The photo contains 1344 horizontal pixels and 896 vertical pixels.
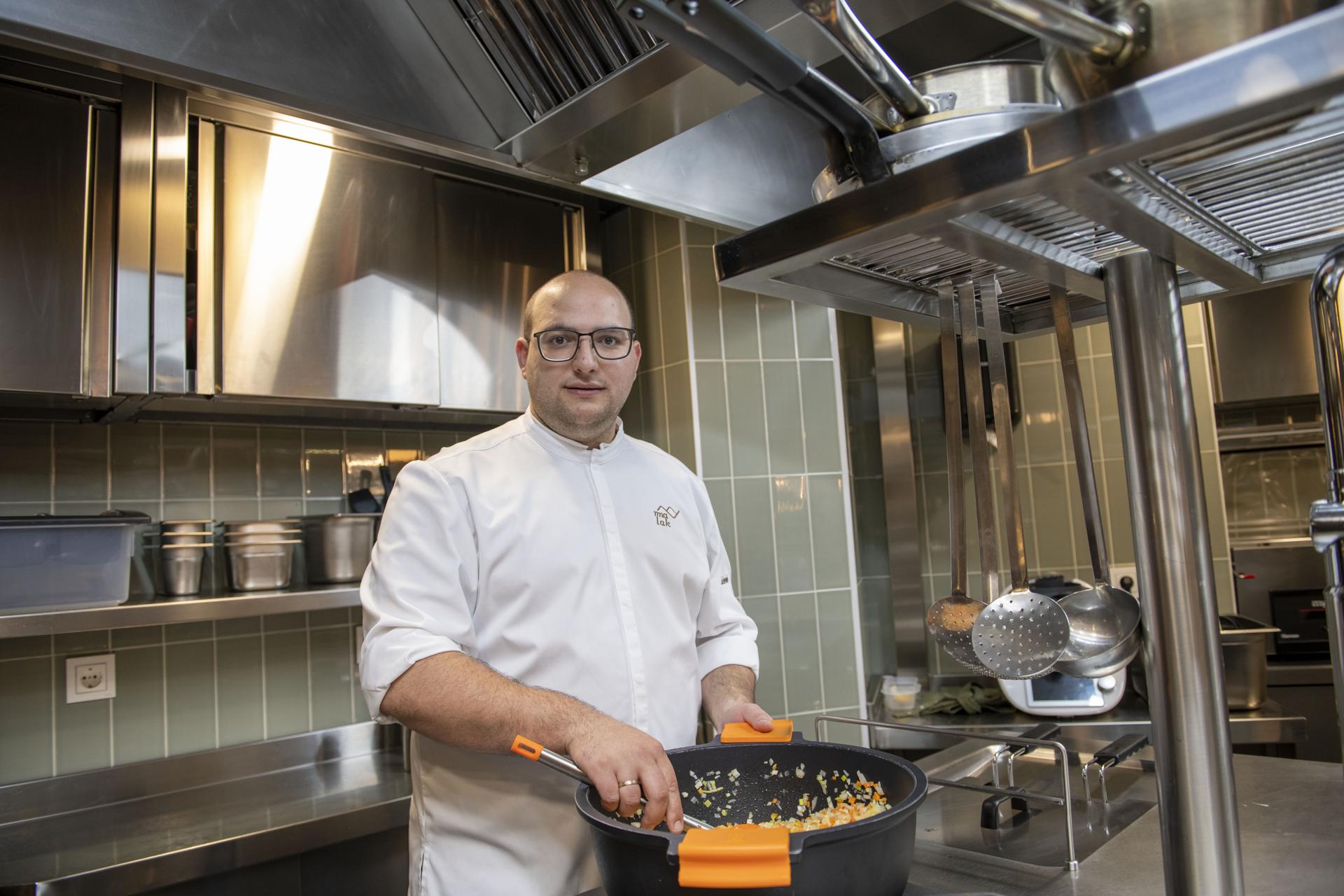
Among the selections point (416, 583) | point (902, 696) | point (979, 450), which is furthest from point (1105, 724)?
point (416, 583)

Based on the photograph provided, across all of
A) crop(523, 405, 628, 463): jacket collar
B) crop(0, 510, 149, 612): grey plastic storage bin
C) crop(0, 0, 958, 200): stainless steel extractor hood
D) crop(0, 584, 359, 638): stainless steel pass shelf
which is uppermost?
crop(0, 0, 958, 200): stainless steel extractor hood

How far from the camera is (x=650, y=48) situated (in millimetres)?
1023

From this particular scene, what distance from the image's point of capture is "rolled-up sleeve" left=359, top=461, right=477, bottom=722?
1171mm

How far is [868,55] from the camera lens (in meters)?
0.60

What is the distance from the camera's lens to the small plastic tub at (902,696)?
8.39ft

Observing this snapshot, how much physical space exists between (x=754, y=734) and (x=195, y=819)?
1.44m

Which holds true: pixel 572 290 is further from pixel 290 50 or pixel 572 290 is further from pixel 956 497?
pixel 956 497

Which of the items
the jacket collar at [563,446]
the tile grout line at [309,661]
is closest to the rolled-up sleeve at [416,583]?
the jacket collar at [563,446]

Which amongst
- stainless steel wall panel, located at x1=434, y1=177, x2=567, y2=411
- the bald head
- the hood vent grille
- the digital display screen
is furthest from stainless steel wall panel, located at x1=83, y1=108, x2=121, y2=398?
the digital display screen

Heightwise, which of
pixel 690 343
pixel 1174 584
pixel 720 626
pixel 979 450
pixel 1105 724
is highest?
pixel 690 343

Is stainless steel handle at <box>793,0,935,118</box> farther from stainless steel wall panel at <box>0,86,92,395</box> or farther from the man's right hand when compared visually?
stainless steel wall panel at <box>0,86,92,395</box>

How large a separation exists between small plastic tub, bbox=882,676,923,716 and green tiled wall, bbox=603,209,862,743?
15 centimetres

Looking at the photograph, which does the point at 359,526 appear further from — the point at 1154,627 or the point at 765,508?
the point at 1154,627

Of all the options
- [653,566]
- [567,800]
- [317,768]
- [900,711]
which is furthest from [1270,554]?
[317,768]
